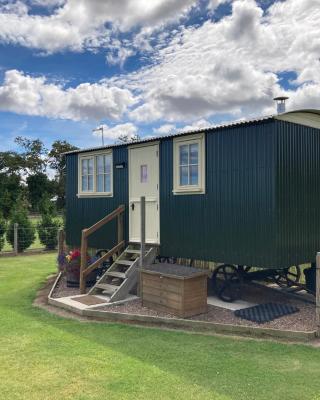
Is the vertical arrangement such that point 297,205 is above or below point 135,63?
below

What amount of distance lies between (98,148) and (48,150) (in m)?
43.0

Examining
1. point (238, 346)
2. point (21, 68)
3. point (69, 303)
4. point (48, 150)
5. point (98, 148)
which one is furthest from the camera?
point (48, 150)

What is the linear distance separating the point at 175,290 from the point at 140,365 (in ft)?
7.72

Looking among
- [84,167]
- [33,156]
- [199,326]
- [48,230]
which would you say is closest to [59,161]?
[33,156]

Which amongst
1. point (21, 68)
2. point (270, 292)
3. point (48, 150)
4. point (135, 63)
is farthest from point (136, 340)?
point (48, 150)

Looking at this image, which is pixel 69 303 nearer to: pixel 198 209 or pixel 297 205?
pixel 198 209

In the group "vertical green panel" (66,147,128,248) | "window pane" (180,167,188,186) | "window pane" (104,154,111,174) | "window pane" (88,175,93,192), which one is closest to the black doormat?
"window pane" (180,167,188,186)

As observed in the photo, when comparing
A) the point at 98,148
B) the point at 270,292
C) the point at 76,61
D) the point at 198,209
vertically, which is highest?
the point at 76,61

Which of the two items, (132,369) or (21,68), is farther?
(21,68)

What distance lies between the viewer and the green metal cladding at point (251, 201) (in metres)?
7.15

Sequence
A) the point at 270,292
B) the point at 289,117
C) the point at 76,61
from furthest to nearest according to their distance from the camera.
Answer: the point at 76,61
the point at 270,292
the point at 289,117

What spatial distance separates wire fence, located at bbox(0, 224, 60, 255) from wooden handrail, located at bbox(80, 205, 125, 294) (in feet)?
30.6

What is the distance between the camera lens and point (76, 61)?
52.7 ft

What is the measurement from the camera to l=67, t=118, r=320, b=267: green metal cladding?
715cm
